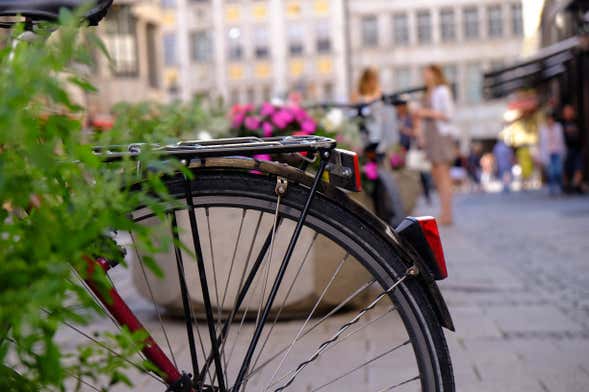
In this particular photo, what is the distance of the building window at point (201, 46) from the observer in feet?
233

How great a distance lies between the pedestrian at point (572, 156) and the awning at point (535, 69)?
311cm

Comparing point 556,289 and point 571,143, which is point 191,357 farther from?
point 571,143

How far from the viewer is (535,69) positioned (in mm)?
33938

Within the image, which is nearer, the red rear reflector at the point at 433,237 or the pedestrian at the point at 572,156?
the red rear reflector at the point at 433,237

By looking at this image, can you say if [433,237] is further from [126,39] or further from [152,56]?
[152,56]

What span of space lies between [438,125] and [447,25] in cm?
5422

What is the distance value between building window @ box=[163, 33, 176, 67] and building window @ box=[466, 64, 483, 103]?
57.9ft

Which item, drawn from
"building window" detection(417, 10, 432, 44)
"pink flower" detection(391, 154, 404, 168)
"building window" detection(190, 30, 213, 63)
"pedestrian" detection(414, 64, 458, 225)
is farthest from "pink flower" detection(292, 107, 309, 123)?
"building window" detection(190, 30, 213, 63)

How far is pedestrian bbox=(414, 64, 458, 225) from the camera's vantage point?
12406mm

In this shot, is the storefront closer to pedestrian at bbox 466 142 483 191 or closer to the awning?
the awning

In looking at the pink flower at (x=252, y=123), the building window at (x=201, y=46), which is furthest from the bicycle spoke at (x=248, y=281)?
the building window at (x=201, y=46)

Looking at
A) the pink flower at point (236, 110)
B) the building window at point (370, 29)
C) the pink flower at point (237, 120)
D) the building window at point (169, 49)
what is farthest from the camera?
the building window at point (169, 49)

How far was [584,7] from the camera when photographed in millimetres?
25188

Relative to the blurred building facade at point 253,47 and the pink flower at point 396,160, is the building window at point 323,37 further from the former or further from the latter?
the pink flower at point 396,160
